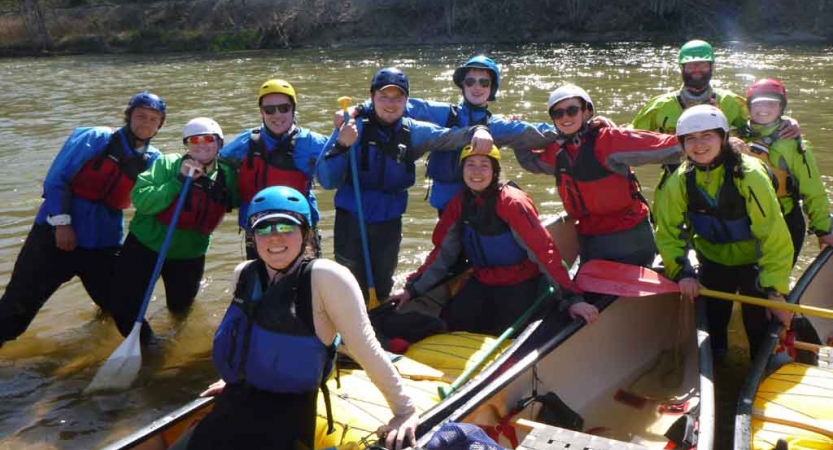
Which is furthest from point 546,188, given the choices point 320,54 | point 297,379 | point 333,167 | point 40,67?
point 40,67

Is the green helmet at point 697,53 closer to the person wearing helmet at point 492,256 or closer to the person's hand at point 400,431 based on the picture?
the person wearing helmet at point 492,256

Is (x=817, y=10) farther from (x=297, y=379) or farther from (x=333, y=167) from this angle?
(x=297, y=379)

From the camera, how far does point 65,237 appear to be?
16.1ft

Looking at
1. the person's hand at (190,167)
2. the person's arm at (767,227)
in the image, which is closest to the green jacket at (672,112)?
the person's arm at (767,227)

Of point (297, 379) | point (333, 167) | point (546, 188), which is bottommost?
point (546, 188)

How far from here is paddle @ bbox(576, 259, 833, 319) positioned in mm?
4527

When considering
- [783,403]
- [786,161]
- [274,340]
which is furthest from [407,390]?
[786,161]

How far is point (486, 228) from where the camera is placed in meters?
4.48

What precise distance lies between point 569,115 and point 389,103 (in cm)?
112

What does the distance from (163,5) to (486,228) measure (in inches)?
1291

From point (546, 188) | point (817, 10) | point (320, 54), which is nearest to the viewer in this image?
point (546, 188)

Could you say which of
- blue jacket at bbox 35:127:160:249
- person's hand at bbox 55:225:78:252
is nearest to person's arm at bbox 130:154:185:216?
blue jacket at bbox 35:127:160:249

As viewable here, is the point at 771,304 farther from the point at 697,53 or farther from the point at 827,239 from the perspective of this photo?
the point at 697,53

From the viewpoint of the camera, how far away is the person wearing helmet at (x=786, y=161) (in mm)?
4980
